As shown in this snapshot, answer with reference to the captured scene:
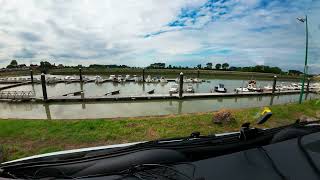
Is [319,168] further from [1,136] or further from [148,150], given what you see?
[1,136]

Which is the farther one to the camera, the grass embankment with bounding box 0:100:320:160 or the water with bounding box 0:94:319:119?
the water with bounding box 0:94:319:119

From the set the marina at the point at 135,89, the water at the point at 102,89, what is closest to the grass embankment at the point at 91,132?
the marina at the point at 135,89

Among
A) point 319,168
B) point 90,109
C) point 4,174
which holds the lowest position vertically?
point 90,109

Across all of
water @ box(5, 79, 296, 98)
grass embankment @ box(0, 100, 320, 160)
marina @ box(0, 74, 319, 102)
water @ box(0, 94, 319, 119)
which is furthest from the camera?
water @ box(5, 79, 296, 98)

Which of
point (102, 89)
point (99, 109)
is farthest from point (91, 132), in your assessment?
point (102, 89)

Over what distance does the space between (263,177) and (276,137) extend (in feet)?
2.36

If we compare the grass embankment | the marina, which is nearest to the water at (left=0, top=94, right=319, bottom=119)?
the marina

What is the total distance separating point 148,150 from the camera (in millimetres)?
1603

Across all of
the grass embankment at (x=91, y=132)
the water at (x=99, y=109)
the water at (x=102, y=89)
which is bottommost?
the water at (x=99, y=109)

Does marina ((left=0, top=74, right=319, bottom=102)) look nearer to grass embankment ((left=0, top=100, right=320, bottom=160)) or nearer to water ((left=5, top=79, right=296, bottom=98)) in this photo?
water ((left=5, top=79, right=296, bottom=98))

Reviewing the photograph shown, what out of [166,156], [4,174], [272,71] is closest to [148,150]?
[166,156]

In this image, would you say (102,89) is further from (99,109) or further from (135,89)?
(99,109)

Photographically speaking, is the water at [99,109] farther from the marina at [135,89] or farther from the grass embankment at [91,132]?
the grass embankment at [91,132]

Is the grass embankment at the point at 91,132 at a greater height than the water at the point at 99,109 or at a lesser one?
greater
